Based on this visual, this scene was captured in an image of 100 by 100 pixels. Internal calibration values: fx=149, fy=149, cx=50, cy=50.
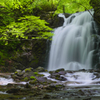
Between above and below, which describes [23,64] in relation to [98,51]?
below

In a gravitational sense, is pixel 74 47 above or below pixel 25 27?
below

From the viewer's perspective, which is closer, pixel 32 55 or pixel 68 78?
pixel 68 78

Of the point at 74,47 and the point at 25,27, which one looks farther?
the point at 74,47

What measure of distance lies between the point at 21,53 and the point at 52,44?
11.7ft

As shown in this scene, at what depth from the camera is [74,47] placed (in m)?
14.9

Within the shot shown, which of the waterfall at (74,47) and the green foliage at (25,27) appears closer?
the green foliage at (25,27)

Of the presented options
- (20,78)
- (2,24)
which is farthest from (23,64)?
(20,78)

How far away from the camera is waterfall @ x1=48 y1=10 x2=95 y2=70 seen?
14.0m

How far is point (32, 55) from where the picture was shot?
648 inches

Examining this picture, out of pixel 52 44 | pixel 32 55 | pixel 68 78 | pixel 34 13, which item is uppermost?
pixel 34 13

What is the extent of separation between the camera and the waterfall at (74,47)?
14016 millimetres

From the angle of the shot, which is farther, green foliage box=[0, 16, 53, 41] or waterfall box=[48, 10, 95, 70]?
waterfall box=[48, 10, 95, 70]

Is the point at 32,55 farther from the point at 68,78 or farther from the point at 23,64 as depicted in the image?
the point at 68,78

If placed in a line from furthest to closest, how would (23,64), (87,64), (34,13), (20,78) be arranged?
(34,13)
(23,64)
(87,64)
(20,78)
